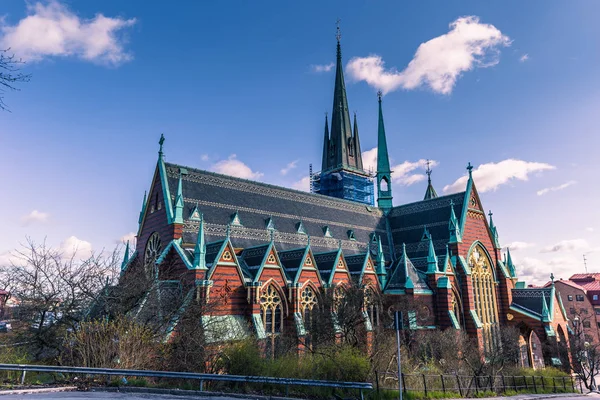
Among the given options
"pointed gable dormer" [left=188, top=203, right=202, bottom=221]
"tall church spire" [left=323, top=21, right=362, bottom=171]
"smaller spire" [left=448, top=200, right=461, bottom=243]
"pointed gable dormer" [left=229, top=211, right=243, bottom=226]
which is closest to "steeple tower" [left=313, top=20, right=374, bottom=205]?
"tall church spire" [left=323, top=21, right=362, bottom=171]

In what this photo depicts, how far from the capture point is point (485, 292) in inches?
1591

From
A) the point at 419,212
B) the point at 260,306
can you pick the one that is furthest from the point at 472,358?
the point at 419,212

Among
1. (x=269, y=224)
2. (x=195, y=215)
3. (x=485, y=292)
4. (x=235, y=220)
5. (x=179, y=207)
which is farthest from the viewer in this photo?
(x=485, y=292)

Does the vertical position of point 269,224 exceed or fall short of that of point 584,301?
it exceeds it

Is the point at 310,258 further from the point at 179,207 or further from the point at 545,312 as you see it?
the point at 545,312

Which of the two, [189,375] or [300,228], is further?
[300,228]

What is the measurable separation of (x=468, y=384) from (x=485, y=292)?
20207 millimetres

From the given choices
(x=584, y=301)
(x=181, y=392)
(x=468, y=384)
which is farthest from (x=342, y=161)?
(x=584, y=301)

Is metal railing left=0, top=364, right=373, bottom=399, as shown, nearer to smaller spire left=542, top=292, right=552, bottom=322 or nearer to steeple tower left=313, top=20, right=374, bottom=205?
smaller spire left=542, top=292, right=552, bottom=322

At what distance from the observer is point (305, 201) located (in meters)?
41.3

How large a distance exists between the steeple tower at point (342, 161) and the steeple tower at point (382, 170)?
126 inches

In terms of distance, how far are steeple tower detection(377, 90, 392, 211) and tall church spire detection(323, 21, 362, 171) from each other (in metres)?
3.30

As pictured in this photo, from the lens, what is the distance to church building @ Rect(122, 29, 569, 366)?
2684cm

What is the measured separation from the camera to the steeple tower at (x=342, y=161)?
57156 mm
